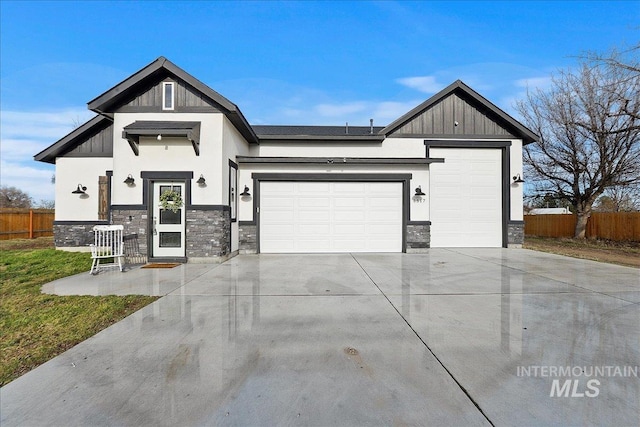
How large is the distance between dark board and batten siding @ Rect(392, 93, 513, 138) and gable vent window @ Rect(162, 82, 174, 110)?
25.5ft

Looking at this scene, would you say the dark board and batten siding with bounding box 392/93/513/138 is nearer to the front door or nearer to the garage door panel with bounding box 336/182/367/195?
the garage door panel with bounding box 336/182/367/195

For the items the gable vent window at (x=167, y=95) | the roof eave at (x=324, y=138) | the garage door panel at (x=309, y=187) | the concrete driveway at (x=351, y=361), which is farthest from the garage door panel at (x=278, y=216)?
the concrete driveway at (x=351, y=361)

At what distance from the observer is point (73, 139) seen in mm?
10188

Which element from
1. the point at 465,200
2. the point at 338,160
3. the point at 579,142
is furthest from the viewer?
the point at 579,142

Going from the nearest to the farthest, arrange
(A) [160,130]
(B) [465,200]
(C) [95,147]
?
(A) [160,130], (C) [95,147], (B) [465,200]

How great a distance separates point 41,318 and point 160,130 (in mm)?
5157

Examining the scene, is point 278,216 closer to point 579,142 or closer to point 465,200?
point 465,200

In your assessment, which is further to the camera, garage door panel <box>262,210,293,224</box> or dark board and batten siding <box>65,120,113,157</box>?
dark board and batten siding <box>65,120,113,157</box>

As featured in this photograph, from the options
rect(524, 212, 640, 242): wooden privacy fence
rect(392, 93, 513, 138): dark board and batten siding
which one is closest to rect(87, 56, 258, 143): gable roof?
rect(392, 93, 513, 138): dark board and batten siding

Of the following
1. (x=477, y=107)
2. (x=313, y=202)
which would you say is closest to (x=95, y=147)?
(x=313, y=202)

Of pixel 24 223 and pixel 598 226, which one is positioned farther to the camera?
pixel 598 226

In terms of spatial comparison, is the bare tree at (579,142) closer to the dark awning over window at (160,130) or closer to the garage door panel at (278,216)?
the garage door panel at (278,216)

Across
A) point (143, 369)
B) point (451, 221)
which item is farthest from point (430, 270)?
point (143, 369)

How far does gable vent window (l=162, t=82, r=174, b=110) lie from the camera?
8.17 meters
